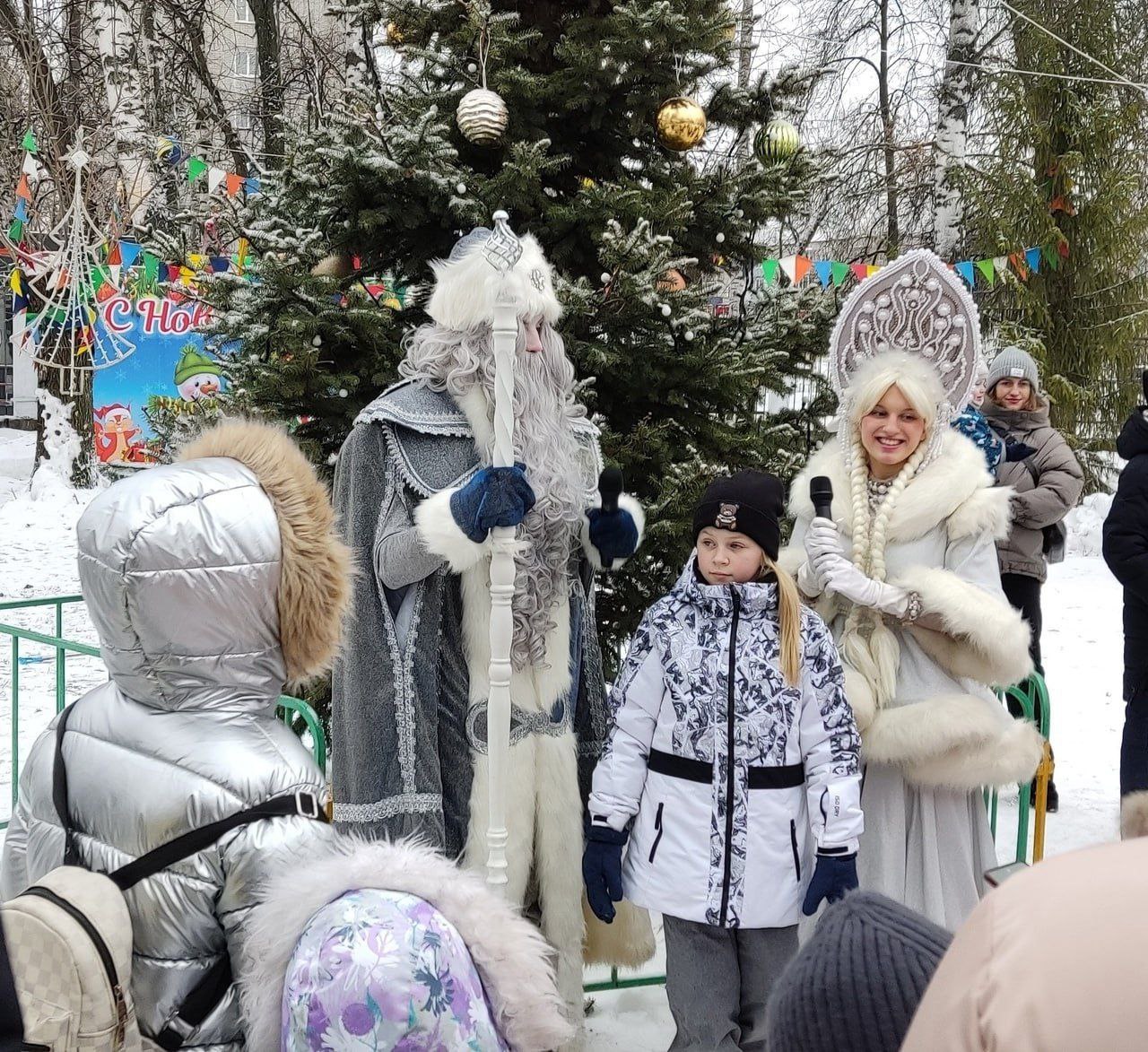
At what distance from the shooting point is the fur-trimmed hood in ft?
4.83

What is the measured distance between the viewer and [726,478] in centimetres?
301

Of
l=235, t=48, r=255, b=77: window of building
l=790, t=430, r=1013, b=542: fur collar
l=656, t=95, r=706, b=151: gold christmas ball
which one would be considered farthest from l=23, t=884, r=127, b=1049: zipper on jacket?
l=235, t=48, r=255, b=77: window of building

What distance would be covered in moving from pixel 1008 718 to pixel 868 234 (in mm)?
11775

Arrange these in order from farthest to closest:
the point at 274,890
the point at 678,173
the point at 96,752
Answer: the point at 678,173 → the point at 96,752 → the point at 274,890

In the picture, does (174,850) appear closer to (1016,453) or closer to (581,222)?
(581,222)

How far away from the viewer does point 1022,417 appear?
583 cm

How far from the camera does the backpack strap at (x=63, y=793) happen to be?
70.8 inches

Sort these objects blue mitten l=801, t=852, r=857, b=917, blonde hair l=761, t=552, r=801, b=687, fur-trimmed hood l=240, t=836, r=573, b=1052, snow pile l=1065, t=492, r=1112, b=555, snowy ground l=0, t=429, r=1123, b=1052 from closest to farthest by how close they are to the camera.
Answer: fur-trimmed hood l=240, t=836, r=573, b=1052
blue mitten l=801, t=852, r=857, b=917
blonde hair l=761, t=552, r=801, b=687
snowy ground l=0, t=429, r=1123, b=1052
snow pile l=1065, t=492, r=1112, b=555

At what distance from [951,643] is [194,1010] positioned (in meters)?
2.36

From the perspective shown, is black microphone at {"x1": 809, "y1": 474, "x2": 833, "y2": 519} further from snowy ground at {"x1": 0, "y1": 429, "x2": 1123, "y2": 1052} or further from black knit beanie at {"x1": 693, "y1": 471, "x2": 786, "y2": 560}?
snowy ground at {"x1": 0, "y1": 429, "x2": 1123, "y2": 1052}

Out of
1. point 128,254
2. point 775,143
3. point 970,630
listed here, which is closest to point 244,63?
point 128,254

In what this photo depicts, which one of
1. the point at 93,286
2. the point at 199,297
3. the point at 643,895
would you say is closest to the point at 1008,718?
the point at 643,895

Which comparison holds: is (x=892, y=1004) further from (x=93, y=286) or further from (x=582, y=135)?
(x=93, y=286)

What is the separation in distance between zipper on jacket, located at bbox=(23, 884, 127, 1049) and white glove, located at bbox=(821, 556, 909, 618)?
2.17 m
